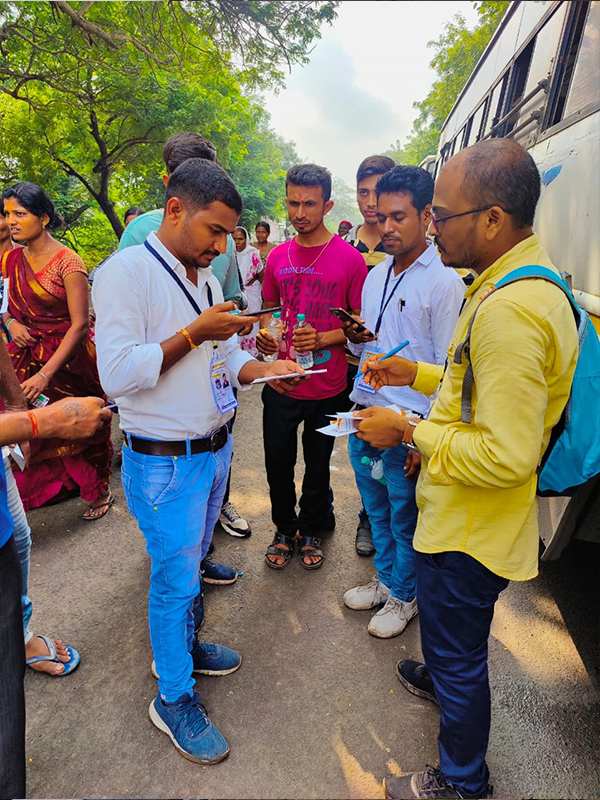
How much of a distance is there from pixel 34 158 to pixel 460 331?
1043 centimetres

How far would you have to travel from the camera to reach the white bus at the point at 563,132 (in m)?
2.10

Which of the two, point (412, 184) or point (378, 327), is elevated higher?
point (412, 184)

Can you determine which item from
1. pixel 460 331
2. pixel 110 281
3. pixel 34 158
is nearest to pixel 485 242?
pixel 460 331

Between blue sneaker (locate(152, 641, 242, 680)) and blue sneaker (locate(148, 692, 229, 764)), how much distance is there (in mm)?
254

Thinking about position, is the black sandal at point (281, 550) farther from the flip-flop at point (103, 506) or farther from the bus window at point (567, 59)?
the bus window at point (567, 59)

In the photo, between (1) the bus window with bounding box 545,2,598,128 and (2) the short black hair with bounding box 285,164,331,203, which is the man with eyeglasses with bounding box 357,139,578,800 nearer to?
(2) the short black hair with bounding box 285,164,331,203

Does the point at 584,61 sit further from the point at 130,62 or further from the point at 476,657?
the point at 130,62

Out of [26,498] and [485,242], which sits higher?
[485,242]

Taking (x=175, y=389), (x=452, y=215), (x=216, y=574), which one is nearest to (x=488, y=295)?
(x=452, y=215)

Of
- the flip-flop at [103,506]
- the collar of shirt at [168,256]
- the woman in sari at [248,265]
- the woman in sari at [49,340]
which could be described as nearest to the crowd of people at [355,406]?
the collar of shirt at [168,256]

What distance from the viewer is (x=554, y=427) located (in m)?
1.35

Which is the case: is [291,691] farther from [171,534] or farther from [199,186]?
[199,186]

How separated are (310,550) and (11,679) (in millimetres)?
1785

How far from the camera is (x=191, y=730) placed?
182 cm
